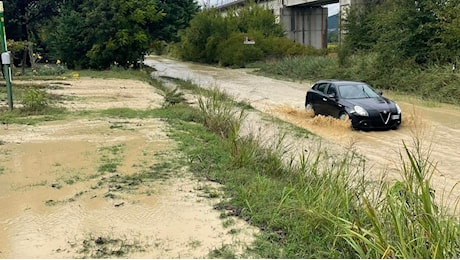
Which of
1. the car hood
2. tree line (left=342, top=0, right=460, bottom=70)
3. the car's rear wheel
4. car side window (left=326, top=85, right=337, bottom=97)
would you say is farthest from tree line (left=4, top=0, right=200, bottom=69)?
the car hood

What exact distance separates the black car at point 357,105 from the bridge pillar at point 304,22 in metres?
43.2

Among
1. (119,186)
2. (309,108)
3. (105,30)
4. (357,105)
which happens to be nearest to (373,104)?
(357,105)

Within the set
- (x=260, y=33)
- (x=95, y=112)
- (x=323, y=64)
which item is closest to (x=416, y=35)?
(x=323, y=64)

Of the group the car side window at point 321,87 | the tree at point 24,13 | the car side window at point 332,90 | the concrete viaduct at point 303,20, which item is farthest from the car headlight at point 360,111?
the concrete viaduct at point 303,20

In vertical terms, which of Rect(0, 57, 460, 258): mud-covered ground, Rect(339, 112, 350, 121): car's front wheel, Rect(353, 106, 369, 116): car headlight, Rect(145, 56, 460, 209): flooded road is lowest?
Rect(145, 56, 460, 209): flooded road

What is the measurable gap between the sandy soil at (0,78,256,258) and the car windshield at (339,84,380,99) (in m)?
6.74

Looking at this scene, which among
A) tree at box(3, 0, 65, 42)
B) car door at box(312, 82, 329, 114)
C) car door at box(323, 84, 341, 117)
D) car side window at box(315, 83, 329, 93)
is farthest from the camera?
tree at box(3, 0, 65, 42)

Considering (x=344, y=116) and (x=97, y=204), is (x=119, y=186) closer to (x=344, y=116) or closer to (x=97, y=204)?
(x=97, y=204)

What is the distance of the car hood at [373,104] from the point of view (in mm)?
14336

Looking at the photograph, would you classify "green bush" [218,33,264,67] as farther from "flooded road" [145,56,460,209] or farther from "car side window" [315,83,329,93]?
"car side window" [315,83,329,93]

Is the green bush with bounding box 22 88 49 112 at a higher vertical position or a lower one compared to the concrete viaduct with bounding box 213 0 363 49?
lower

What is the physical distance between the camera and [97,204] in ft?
21.5

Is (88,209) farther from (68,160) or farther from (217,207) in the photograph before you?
(68,160)

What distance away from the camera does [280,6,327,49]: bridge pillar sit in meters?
58.3
